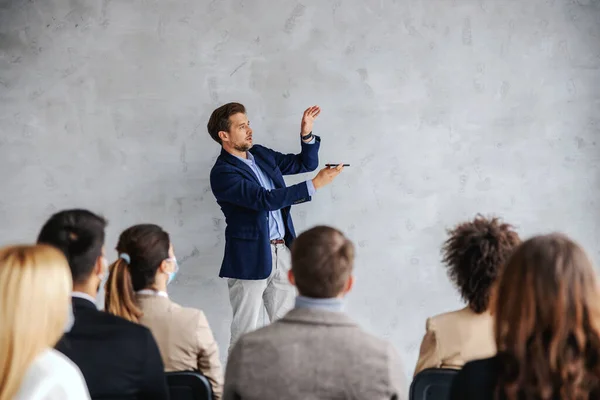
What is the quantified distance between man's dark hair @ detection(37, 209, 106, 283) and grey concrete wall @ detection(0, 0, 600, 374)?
5.92ft

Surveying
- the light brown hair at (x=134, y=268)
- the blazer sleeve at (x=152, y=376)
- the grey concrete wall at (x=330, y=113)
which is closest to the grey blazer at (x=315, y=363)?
the blazer sleeve at (x=152, y=376)

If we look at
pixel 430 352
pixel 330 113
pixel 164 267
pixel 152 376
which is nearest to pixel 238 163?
pixel 330 113

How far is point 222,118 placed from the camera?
359 centimetres

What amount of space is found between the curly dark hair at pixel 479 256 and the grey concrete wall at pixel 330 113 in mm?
1682

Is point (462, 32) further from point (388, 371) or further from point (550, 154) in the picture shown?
point (388, 371)

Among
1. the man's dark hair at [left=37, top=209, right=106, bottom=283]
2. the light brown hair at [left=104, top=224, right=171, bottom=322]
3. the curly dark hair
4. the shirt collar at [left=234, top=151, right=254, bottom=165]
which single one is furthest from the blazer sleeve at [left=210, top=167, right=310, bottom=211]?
the man's dark hair at [left=37, top=209, right=106, bottom=283]

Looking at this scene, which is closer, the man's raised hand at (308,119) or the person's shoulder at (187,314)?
the person's shoulder at (187,314)

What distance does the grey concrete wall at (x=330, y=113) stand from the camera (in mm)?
3803

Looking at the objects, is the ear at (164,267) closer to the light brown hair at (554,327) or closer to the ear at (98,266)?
the ear at (98,266)

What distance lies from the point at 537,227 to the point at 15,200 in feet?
9.36

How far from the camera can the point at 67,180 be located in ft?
12.6

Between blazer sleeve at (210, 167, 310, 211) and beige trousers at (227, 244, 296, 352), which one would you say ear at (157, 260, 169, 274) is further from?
beige trousers at (227, 244, 296, 352)

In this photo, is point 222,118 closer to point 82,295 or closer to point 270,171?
point 270,171

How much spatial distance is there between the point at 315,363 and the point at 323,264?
0.79ft
